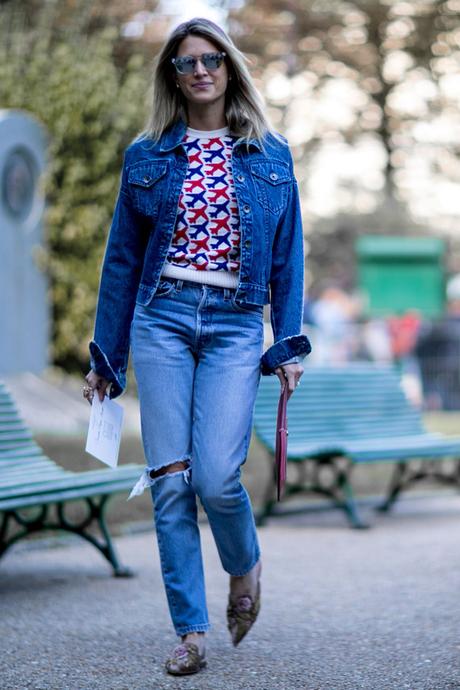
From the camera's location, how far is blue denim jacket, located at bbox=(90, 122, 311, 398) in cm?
405

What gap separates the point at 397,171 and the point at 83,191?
22655 millimetres

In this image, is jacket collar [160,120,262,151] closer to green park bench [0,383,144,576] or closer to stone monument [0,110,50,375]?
green park bench [0,383,144,576]

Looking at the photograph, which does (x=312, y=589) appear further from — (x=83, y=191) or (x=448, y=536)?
(x=83, y=191)

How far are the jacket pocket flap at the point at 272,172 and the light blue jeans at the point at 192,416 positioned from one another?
389 millimetres

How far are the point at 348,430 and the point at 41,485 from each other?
3171 mm

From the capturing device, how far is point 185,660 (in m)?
3.98

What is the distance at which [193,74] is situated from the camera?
4117 mm

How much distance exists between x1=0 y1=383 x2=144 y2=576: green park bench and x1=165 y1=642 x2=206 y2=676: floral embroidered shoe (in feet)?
4.49

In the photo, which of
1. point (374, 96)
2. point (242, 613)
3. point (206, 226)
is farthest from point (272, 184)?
point (374, 96)

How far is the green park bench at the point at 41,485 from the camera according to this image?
535 centimetres

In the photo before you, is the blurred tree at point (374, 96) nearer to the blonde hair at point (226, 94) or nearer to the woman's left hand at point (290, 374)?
the blonde hair at point (226, 94)

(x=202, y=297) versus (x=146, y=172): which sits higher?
(x=146, y=172)

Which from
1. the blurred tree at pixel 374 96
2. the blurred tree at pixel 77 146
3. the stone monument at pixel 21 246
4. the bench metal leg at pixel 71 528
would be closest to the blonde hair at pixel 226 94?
the bench metal leg at pixel 71 528

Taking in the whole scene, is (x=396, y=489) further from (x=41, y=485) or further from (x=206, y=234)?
(x=206, y=234)
